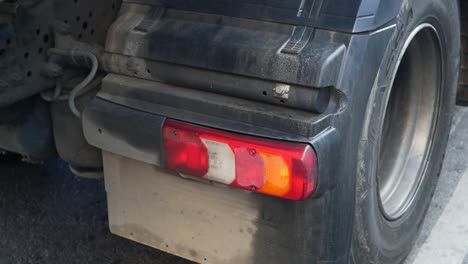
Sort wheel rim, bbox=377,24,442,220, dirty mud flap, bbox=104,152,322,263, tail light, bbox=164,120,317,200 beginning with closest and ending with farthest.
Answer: tail light, bbox=164,120,317,200 → dirty mud flap, bbox=104,152,322,263 → wheel rim, bbox=377,24,442,220

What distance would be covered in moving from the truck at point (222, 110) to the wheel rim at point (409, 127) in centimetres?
19

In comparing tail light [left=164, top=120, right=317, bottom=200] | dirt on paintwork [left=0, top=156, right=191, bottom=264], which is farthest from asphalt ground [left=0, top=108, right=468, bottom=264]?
tail light [left=164, top=120, right=317, bottom=200]

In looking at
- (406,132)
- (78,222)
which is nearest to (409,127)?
(406,132)

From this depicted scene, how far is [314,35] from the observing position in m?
1.30

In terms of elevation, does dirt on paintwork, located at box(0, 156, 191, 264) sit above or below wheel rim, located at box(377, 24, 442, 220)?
below

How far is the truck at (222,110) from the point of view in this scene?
1.29m

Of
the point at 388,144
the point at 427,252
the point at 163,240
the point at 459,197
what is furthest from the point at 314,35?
the point at 459,197

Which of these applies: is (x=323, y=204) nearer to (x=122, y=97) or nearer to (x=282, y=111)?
(x=282, y=111)

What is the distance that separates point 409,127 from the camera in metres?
2.09

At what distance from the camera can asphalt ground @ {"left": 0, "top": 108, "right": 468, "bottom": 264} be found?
2.15 metres

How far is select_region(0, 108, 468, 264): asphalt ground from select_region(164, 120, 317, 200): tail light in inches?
33.8

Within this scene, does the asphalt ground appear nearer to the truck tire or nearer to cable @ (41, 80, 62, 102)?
the truck tire

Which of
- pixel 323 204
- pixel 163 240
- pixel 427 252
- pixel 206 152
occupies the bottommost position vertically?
pixel 427 252

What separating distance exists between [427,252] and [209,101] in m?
1.18
